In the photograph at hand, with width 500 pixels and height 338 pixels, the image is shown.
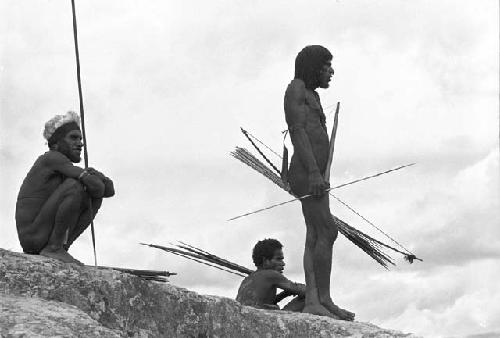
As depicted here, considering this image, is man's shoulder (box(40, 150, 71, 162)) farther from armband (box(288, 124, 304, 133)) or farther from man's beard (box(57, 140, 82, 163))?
armband (box(288, 124, 304, 133))

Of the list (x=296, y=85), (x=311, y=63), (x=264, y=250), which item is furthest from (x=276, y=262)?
(x=311, y=63)

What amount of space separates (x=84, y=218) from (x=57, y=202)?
0.95 feet

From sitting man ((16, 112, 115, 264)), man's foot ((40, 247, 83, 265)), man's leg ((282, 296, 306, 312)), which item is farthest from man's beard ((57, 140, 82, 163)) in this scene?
man's leg ((282, 296, 306, 312))

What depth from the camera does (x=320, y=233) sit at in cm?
779

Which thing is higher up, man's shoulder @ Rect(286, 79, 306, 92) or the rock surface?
man's shoulder @ Rect(286, 79, 306, 92)

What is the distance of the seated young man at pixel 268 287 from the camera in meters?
8.30

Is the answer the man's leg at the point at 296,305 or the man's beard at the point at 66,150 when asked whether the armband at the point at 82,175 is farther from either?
the man's leg at the point at 296,305

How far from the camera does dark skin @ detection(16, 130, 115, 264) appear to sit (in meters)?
6.26

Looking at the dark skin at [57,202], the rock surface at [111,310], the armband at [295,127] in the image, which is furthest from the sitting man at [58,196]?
the armband at [295,127]

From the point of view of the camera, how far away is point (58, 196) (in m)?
6.28

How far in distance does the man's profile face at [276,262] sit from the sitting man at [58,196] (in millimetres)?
2815

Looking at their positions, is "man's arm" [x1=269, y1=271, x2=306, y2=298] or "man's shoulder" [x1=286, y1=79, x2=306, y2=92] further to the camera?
"man's arm" [x1=269, y1=271, x2=306, y2=298]

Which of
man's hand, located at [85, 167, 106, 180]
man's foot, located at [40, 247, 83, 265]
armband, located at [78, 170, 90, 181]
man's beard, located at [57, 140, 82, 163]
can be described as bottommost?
man's foot, located at [40, 247, 83, 265]

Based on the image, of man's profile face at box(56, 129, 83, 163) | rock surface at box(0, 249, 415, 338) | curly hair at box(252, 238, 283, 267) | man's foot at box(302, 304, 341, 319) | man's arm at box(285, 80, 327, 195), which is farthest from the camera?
curly hair at box(252, 238, 283, 267)
